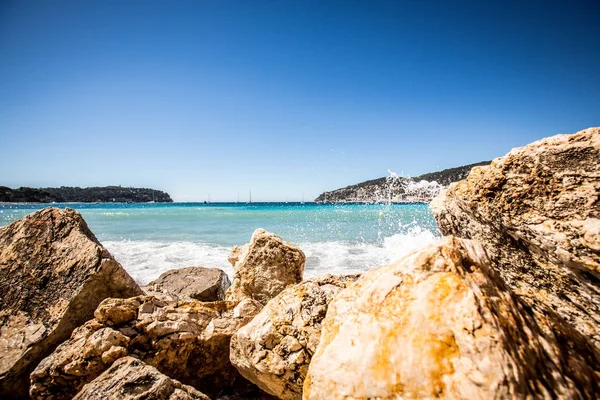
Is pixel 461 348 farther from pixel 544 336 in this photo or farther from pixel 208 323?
pixel 208 323

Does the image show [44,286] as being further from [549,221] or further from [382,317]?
[549,221]

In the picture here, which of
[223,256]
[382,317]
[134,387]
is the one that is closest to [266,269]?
[134,387]

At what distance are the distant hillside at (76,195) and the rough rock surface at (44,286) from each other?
Answer: 15991 centimetres

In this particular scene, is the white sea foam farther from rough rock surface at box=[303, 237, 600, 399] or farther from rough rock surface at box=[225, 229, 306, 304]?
rough rock surface at box=[303, 237, 600, 399]

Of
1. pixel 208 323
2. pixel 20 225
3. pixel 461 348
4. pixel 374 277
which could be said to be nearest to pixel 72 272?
pixel 20 225

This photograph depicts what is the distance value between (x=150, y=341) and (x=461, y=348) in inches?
129

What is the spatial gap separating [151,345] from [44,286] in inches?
79.2

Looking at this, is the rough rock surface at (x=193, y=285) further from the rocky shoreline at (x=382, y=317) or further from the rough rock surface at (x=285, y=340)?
the rough rock surface at (x=285, y=340)

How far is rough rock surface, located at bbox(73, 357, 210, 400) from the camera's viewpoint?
95.6 inches

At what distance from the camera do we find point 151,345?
3277 millimetres

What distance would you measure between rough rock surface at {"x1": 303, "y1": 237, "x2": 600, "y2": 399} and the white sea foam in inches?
337

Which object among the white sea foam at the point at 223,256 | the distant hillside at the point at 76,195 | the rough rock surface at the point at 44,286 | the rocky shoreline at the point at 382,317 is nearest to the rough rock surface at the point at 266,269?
the rocky shoreline at the point at 382,317

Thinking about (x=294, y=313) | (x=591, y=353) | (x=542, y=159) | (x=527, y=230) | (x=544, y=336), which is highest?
(x=542, y=159)

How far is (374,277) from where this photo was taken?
2.08 metres
